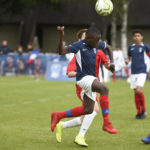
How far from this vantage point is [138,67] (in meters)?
11.8

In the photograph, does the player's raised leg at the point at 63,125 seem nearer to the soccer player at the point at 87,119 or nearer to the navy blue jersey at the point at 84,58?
the soccer player at the point at 87,119

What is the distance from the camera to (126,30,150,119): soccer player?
11.6 metres

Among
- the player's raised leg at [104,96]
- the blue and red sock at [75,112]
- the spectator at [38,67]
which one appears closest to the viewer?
the player's raised leg at [104,96]

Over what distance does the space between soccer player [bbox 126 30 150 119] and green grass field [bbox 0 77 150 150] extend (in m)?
0.43

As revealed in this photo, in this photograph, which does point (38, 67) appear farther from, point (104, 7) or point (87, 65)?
point (87, 65)

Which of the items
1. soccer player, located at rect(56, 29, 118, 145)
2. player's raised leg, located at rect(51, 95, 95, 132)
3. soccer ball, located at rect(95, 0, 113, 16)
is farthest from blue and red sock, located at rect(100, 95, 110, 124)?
soccer ball, located at rect(95, 0, 113, 16)

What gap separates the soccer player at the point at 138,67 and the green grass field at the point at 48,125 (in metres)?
0.43

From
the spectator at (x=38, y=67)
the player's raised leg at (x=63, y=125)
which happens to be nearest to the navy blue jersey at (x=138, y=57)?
the player's raised leg at (x=63, y=125)

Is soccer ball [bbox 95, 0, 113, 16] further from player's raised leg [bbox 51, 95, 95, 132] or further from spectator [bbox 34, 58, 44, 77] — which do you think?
spectator [bbox 34, 58, 44, 77]

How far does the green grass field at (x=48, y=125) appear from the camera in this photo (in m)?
8.00

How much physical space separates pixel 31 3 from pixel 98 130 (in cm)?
2999

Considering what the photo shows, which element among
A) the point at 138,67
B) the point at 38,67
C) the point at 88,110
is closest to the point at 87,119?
the point at 88,110

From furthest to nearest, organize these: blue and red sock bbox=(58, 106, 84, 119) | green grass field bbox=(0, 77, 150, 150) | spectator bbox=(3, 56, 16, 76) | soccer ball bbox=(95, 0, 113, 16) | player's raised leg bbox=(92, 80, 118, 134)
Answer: spectator bbox=(3, 56, 16, 76)
soccer ball bbox=(95, 0, 113, 16)
blue and red sock bbox=(58, 106, 84, 119)
green grass field bbox=(0, 77, 150, 150)
player's raised leg bbox=(92, 80, 118, 134)

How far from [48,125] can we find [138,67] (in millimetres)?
2958
